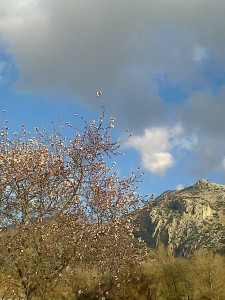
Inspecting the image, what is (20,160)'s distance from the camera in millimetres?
14156

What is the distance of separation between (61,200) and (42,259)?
2.13 m

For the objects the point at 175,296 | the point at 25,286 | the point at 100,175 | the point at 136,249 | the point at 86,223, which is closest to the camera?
the point at 25,286

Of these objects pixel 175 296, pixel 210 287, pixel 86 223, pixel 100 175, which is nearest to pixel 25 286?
pixel 86 223

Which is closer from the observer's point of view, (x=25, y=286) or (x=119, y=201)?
(x=25, y=286)

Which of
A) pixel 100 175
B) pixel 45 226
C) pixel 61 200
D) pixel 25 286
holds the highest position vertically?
pixel 100 175

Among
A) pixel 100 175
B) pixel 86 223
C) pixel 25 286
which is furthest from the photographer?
pixel 100 175

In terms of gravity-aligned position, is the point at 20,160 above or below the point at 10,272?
above

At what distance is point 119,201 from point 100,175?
1.24 m

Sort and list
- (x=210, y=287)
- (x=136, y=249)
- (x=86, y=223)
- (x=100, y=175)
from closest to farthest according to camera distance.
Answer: (x=86, y=223), (x=100, y=175), (x=136, y=249), (x=210, y=287)

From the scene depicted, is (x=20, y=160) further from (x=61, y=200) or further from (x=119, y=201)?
(x=119, y=201)

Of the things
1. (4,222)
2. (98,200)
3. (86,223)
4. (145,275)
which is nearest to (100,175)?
(98,200)

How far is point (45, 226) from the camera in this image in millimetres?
12492

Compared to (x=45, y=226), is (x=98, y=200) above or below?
above

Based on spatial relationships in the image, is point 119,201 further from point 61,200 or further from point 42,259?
point 42,259
